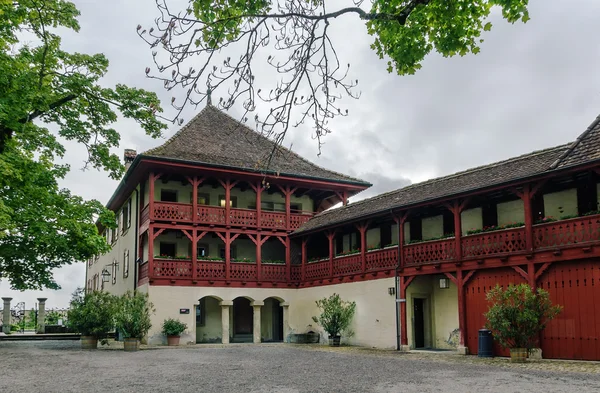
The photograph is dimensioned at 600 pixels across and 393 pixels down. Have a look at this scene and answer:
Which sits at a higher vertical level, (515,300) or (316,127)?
(316,127)

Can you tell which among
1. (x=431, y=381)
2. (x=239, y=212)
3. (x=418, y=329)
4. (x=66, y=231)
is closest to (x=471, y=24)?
(x=431, y=381)

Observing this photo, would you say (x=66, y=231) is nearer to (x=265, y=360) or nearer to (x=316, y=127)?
(x=265, y=360)

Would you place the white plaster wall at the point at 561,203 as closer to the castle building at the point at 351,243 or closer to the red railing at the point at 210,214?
the castle building at the point at 351,243

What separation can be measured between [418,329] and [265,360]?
328 inches

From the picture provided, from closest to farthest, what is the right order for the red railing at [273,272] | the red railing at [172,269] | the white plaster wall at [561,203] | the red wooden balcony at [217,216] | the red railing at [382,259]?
the white plaster wall at [561,203]
the red railing at [382,259]
the red railing at [172,269]
the red wooden balcony at [217,216]
the red railing at [273,272]

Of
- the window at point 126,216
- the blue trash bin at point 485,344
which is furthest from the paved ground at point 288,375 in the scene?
the window at point 126,216

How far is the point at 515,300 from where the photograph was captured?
675 inches

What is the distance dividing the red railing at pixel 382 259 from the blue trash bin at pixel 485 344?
5.49 meters

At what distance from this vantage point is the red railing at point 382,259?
79.2ft

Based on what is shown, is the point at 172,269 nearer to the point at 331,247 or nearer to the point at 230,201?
the point at 230,201

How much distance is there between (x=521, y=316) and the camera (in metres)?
16.7

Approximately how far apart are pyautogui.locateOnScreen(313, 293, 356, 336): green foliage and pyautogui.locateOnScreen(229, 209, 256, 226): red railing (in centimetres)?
574

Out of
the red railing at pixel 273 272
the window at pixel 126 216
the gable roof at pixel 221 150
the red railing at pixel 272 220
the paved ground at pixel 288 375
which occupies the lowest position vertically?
the paved ground at pixel 288 375

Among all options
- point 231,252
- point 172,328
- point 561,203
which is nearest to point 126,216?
point 231,252
